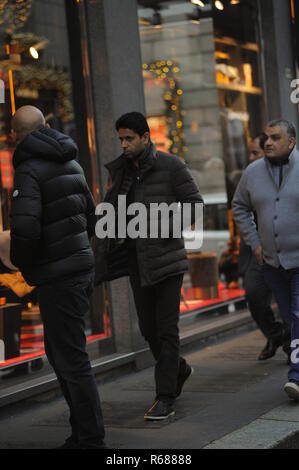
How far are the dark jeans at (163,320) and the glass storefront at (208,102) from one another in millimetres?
3852

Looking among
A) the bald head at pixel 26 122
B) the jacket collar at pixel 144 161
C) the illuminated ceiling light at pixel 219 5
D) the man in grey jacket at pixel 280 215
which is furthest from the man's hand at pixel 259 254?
the illuminated ceiling light at pixel 219 5

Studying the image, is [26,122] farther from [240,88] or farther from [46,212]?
[240,88]

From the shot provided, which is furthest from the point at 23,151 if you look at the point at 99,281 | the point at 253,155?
the point at 253,155

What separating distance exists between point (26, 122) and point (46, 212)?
1.80 ft

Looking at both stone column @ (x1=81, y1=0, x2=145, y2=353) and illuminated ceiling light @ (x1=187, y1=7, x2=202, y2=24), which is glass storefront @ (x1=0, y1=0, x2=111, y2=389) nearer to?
stone column @ (x1=81, y1=0, x2=145, y2=353)

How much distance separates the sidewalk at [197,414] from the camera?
596 centimetres

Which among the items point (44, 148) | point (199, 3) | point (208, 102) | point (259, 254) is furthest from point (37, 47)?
point (208, 102)

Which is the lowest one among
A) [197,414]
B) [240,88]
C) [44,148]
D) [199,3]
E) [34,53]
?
[197,414]

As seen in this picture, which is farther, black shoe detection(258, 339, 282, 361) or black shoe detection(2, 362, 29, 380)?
black shoe detection(258, 339, 282, 361)

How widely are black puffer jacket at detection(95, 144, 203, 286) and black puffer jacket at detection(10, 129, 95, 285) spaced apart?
878 millimetres

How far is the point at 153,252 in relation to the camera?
6648 mm

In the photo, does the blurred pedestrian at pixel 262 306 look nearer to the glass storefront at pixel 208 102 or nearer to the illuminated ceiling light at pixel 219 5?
the glass storefront at pixel 208 102

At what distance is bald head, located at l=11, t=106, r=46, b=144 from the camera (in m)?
5.75

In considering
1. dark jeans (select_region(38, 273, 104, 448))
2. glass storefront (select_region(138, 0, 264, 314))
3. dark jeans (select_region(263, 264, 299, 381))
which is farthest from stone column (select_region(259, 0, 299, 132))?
dark jeans (select_region(38, 273, 104, 448))
